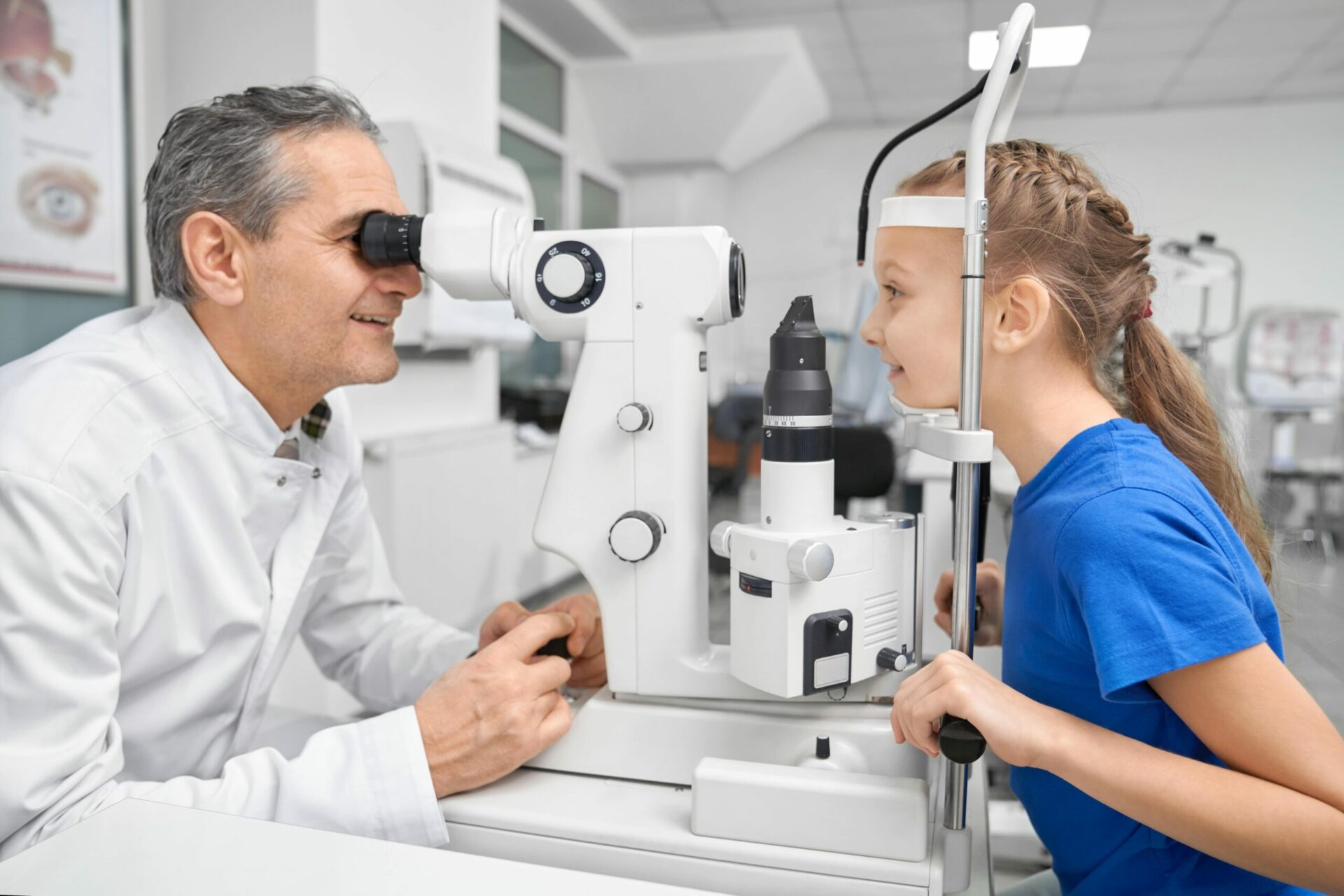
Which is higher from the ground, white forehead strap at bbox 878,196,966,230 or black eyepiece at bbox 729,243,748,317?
white forehead strap at bbox 878,196,966,230

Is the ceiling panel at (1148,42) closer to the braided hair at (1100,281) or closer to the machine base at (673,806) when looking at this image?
the braided hair at (1100,281)

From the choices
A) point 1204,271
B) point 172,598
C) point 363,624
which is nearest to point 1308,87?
point 1204,271

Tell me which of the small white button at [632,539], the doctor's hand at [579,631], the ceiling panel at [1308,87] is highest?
the ceiling panel at [1308,87]

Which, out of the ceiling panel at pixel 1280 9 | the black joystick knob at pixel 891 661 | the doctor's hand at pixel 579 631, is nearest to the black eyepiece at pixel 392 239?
the doctor's hand at pixel 579 631

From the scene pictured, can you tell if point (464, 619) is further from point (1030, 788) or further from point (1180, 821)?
point (1180, 821)

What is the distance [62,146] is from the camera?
6.35 ft

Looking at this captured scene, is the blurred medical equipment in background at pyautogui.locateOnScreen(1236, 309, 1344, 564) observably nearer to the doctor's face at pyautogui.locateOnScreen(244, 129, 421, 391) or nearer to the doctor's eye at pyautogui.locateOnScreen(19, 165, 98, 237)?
the doctor's face at pyautogui.locateOnScreen(244, 129, 421, 391)

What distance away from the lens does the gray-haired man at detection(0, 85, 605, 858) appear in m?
0.75

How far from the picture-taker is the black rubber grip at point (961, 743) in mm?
609

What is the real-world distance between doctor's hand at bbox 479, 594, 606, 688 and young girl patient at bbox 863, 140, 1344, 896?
1.15ft

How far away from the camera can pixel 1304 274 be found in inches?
241

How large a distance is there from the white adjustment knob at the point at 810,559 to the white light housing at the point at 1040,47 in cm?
37

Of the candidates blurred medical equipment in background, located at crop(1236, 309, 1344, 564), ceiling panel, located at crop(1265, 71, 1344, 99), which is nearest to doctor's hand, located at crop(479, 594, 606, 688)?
blurred medical equipment in background, located at crop(1236, 309, 1344, 564)

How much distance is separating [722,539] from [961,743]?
9.9 inches
